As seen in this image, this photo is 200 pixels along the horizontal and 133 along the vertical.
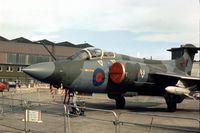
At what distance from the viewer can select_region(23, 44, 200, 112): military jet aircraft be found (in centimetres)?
1487

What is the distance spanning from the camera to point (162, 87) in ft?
62.1

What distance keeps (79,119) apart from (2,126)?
9.39 ft

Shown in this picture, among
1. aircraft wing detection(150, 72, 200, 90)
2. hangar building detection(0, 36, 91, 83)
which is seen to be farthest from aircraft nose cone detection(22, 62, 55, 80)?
hangar building detection(0, 36, 91, 83)

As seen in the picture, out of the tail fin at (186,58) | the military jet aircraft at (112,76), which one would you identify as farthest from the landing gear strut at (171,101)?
the tail fin at (186,58)

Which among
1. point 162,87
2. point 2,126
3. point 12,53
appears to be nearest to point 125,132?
point 2,126

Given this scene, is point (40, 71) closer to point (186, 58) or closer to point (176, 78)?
point (176, 78)

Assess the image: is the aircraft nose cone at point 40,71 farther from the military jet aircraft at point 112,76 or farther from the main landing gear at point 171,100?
the main landing gear at point 171,100

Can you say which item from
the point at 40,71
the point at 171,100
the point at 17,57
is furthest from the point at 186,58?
the point at 17,57

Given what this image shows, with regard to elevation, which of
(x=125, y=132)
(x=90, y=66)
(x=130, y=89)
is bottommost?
(x=125, y=132)

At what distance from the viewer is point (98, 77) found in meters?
16.2

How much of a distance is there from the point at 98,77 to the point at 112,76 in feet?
2.59

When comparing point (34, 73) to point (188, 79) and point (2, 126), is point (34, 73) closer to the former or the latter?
point (2, 126)

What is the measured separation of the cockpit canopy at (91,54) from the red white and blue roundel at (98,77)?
79 centimetres

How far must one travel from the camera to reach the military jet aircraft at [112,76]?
1487 cm
